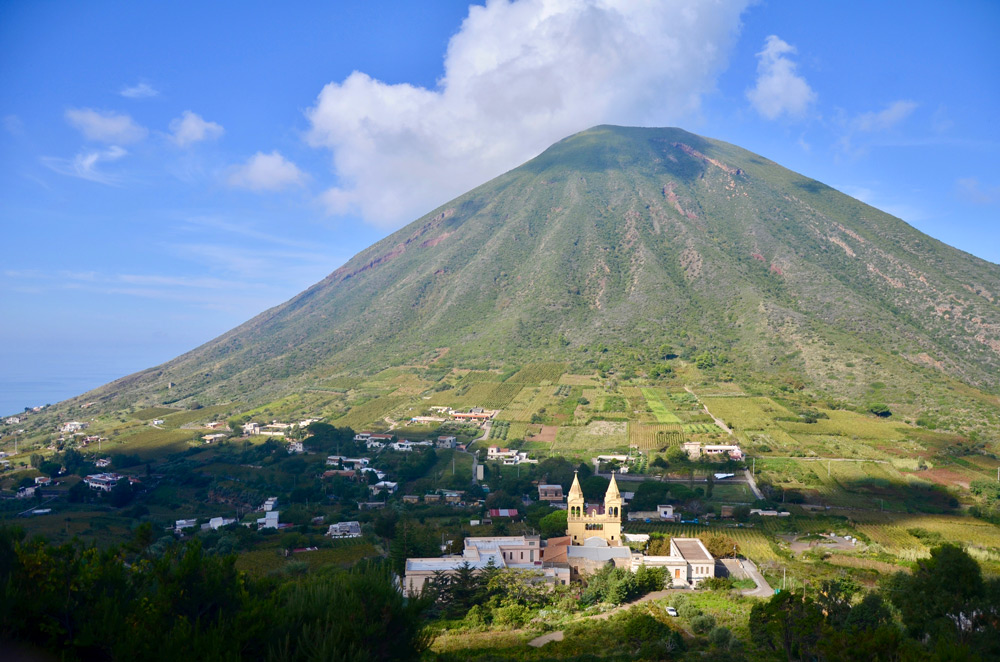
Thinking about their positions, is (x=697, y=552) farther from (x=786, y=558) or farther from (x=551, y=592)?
(x=551, y=592)

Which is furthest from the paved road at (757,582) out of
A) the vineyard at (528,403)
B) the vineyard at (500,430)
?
the vineyard at (528,403)

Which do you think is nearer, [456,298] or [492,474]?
[492,474]

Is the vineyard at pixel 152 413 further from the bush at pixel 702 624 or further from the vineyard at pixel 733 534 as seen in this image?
the bush at pixel 702 624

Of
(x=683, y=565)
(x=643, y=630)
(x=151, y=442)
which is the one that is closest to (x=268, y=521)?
(x=683, y=565)

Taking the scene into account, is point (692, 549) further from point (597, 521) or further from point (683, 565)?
point (597, 521)

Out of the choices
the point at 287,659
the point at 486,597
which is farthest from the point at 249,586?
the point at 486,597

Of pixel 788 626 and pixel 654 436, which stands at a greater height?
pixel 654 436
